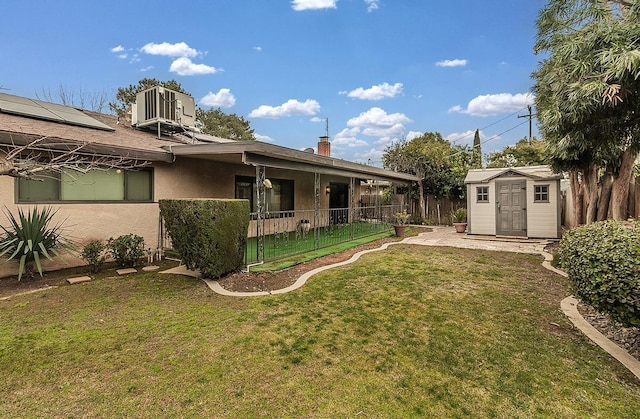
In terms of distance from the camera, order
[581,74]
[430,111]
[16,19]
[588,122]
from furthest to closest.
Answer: [430,111] → [16,19] → [588,122] → [581,74]

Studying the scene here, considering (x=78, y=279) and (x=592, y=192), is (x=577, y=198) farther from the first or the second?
(x=78, y=279)

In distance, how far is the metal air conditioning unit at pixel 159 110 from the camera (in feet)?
30.7

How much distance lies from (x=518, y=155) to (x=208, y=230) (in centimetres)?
2240

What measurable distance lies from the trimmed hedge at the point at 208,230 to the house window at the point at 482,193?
986cm

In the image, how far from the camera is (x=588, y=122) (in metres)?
5.03

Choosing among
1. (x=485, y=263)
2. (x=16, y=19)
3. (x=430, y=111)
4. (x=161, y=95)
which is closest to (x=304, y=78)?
(x=430, y=111)

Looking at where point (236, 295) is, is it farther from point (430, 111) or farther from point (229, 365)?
point (430, 111)

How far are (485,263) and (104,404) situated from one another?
25.2 feet

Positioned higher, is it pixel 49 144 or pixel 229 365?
pixel 49 144

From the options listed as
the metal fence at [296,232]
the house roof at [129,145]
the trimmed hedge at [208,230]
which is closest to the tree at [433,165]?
the metal fence at [296,232]

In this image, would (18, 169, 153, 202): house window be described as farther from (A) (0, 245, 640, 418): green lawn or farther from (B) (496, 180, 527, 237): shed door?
(B) (496, 180, 527, 237): shed door

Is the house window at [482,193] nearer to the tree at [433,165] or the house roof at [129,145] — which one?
the tree at [433,165]

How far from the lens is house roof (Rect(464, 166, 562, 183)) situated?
11.0 m

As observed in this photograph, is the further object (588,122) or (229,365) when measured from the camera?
(588,122)
